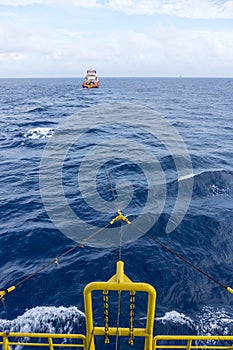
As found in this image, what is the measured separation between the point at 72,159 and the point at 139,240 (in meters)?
17.1

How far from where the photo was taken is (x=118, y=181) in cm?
2464

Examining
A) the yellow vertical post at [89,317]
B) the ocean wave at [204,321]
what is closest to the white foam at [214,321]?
the ocean wave at [204,321]

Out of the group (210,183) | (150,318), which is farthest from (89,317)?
(210,183)

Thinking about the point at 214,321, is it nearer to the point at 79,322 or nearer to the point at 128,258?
the point at 128,258

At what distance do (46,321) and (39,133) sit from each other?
3374 cm

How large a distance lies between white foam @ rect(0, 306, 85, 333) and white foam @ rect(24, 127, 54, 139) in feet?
102

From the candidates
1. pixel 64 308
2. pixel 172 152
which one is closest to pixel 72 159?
pixel 172 152

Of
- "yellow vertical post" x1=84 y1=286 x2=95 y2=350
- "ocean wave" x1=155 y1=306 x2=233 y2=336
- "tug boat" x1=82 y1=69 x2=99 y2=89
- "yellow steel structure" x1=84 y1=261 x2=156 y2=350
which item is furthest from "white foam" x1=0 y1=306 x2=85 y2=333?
"tug boat" x1=82 y1=69 x2=99 y2=89

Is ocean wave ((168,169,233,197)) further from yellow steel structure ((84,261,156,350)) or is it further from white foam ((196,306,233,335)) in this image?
yellow steel structure ((84,261,156,350))

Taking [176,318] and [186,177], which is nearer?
[176,318]

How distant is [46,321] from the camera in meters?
11.1

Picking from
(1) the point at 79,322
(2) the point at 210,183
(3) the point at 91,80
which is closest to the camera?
(1) the point at 79,322

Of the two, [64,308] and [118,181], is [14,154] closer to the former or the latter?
[118,181]

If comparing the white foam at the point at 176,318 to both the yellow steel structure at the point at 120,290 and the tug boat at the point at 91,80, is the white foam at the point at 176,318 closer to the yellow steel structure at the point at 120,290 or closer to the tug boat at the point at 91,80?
the yellow steel structure at the point at 120,290
